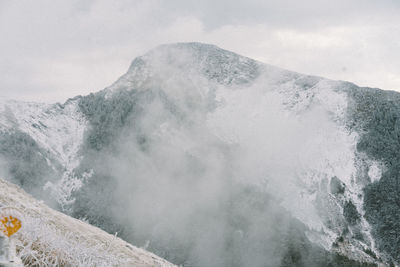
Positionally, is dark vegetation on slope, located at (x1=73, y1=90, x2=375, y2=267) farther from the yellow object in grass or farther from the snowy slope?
the yellow object in grass

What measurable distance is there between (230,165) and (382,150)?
65.6 meters

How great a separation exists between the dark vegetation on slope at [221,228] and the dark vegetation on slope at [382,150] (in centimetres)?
1381

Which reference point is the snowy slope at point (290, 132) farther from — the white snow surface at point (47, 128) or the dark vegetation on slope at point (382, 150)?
the white snow surface at point (47, 128)

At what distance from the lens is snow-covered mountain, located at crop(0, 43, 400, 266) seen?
125438 mm

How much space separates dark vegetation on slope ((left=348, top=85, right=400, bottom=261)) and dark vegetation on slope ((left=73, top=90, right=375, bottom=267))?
1381 cm

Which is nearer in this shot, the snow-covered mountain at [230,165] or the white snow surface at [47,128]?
the snow-covered mountain at [230,165]

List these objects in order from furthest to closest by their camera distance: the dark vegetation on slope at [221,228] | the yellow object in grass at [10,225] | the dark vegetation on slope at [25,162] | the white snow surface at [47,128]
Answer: the white snow surface at [47,128], the dark vegetation on slope at [25,162], the dark vegetation on slope at [221,228], the yellow object in grass at [10,225]

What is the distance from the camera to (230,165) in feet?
517

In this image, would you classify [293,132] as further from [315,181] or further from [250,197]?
[250,197]

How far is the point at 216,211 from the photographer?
147500 millimetres

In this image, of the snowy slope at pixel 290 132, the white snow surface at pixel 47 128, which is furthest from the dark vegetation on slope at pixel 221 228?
the white snow surface at pixel 47 128

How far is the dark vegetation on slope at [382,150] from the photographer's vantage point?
118938 millimetres

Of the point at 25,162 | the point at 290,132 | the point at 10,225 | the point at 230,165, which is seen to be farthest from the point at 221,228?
the point at 10,225

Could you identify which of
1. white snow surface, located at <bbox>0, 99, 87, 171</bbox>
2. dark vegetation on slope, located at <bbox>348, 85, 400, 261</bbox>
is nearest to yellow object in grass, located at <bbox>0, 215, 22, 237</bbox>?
dark vegetation on slope, located at <bbox>348, 85, 400, 261</bbox>
